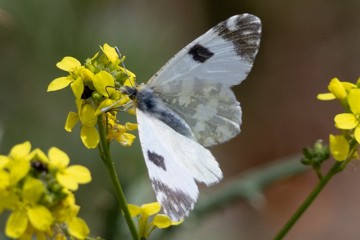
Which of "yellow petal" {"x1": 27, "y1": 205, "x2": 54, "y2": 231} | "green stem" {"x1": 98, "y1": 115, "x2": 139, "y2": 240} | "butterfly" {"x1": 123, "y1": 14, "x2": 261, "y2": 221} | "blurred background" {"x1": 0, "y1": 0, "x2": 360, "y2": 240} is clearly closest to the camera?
"yellow petal" {"x1": 27, "y1": 205, "x2": 54, "y2": 231}

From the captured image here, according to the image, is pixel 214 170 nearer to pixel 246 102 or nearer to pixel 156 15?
pixel 156 15

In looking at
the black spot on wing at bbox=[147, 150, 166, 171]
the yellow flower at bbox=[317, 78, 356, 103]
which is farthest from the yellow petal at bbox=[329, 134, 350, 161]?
the black spot on wing at bbox=[147, 150, 166, 171]

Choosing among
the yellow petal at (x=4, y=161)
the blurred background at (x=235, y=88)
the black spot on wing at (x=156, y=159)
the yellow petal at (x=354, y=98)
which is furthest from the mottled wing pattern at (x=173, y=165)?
the blurred background at (x=235, y=88)

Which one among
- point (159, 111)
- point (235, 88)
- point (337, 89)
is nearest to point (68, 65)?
point (159, 111)

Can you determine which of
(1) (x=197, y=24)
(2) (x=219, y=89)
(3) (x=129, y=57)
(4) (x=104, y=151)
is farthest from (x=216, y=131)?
(1) (x=197, y=24)

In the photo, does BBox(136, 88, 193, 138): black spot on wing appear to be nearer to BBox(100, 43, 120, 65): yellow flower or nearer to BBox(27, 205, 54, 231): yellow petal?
BBox(100, 43, 120, 65): yellow flower

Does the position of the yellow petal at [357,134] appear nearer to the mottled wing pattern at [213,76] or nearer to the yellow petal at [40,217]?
the mottled wing pattern at [213,76]
